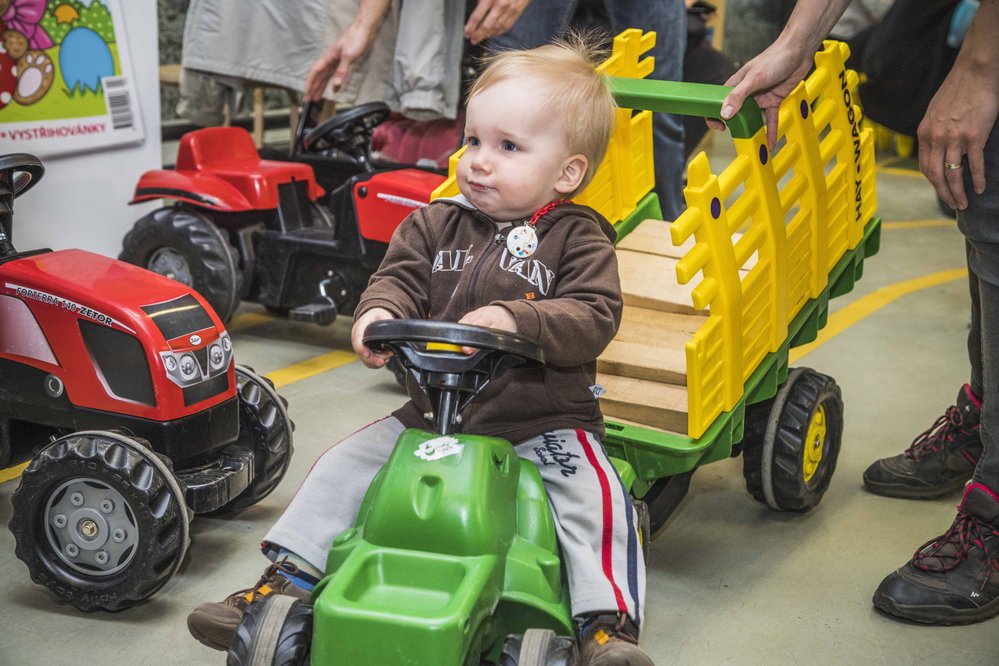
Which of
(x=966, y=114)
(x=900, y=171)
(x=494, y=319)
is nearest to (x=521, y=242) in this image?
(x=494, y=319)

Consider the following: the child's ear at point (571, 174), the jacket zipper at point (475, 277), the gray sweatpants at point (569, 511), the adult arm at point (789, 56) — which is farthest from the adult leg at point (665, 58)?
the gray sweatpants at point (569, 511)

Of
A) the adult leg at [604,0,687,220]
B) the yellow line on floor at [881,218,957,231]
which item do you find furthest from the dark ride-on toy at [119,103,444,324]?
the yellow line on floor at [881,218,957,231]

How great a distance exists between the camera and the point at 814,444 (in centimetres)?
313

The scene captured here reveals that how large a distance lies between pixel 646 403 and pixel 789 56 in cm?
85

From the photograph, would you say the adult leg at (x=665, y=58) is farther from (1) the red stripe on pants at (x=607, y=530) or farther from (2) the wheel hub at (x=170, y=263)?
(1) the red stripe on pants at (x=607, y=530)

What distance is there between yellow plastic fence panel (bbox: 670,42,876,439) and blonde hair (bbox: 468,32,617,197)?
219mm

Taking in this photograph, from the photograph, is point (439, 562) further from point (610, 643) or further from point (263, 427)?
point (263, 427)

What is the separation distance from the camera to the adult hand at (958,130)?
95.6 inches

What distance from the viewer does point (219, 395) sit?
2.70 meters

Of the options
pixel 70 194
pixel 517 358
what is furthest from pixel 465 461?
pixel 70 194

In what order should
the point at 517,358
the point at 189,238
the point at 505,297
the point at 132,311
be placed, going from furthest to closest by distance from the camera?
the point at 189,238, the point at 132,311, the point at 505,297, the point at 517,358

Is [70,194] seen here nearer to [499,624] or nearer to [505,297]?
[505,297]

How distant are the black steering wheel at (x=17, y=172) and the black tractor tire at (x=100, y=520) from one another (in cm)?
65

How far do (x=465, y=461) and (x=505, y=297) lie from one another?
449 mm
